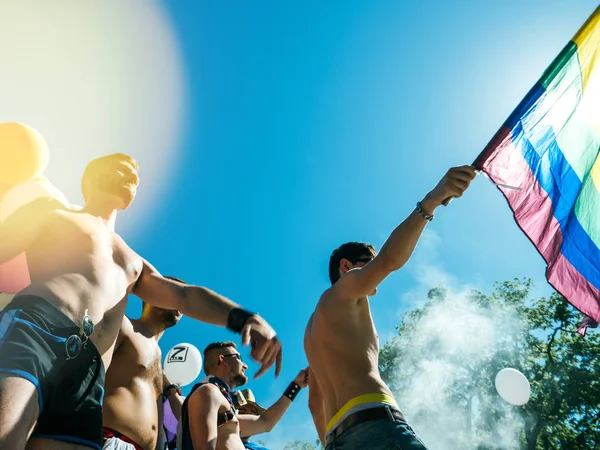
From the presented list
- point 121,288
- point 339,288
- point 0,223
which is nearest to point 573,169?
point 339,288

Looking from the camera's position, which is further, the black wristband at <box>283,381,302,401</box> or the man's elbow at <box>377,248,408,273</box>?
the black wristband at <box>283,381,302,401</box>

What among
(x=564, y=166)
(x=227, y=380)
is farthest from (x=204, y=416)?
(x=564, y=166)

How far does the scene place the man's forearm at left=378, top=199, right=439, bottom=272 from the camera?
266 centimetres

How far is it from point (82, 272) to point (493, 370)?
25750 mm

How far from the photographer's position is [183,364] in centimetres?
640

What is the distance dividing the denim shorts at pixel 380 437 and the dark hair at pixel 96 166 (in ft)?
6.42

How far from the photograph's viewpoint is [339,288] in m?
2.90

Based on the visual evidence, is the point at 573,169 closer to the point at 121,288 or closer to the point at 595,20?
the point at 595,20

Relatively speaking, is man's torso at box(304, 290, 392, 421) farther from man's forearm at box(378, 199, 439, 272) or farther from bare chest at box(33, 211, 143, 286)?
bare chest at box(33, 211, 143, 286)

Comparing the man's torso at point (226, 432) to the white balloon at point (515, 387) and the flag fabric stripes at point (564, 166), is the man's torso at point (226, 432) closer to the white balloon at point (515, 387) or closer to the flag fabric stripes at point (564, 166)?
the flag fabric stripes at point (564, 166)

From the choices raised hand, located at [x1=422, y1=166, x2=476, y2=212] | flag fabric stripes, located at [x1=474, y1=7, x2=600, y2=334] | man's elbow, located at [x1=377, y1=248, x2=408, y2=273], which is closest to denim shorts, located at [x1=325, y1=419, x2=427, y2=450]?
man's elbow, located at [x1=377, y1=248, x2=408, y2=273]

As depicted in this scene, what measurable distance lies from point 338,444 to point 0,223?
198 cm

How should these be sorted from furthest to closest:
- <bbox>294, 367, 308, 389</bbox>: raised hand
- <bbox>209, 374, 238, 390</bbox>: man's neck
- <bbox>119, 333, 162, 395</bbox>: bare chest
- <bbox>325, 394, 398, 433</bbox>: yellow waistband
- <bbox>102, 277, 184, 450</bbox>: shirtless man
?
<bbox>209, 374, 238, 390</bbox>: man's neck
<bbox>294, 367, 308, 389</bbox>: raised hand
<bbox>119, 333, 162, 395</bbox>: bare chest
<bbox>102, 277, 184, 450</bbox>: shirtless man
<bbox>325, 394, 398, 433</bbox>: yellow waistband

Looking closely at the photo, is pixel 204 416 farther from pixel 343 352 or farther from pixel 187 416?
pixel 343 352
